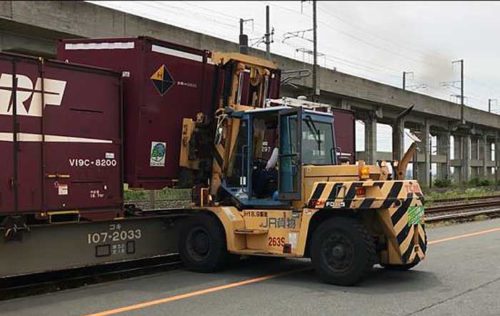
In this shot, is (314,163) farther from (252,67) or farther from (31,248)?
(31,248)

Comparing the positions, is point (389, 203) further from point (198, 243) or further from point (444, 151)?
point (444, 151)

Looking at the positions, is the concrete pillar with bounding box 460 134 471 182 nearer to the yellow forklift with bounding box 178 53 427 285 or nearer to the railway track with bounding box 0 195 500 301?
the yellow forklift with bounding box 178 53 427 285

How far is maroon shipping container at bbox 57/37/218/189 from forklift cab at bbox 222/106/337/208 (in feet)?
3.54

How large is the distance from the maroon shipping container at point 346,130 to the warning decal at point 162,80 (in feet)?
18.1

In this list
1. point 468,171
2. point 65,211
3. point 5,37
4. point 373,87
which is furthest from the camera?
point 468,171

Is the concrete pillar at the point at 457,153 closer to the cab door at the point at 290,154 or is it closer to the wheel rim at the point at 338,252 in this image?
the cab door at the point at 290,154

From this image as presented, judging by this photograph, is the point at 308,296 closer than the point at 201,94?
Yes

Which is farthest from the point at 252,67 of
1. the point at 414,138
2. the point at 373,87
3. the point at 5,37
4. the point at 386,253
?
the point at 373,87

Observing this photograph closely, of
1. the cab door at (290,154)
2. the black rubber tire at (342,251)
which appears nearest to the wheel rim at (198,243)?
the cab door at (290,154)

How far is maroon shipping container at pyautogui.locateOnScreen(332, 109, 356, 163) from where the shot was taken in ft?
49.0

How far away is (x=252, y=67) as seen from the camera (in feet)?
37.3

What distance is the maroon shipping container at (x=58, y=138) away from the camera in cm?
820

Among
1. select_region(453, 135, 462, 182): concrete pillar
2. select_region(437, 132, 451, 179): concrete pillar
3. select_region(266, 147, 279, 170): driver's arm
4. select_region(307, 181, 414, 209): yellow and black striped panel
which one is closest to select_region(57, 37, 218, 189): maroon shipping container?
select_region(266, 147, 279, 170): driver's arm

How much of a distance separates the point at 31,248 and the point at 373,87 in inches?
1575
